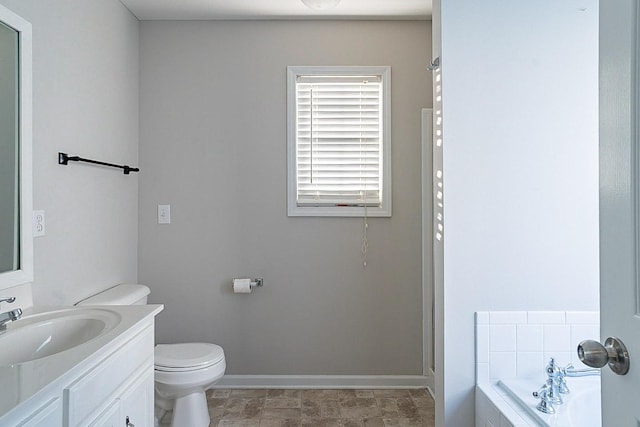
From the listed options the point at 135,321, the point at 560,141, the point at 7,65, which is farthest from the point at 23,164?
the point at 560,141

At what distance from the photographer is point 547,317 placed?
1.87 m

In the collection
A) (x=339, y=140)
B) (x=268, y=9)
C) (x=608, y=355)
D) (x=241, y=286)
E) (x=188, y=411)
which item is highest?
(x=268, y=9)

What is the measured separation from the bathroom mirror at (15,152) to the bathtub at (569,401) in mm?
2002

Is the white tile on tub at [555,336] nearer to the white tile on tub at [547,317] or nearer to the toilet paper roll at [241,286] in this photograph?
the white tile on tub at [547,317]

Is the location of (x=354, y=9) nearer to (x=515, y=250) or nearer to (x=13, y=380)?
(x=515, y=250)

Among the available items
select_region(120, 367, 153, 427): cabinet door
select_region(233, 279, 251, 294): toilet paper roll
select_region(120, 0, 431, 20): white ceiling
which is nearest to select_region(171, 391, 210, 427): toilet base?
select_region(120, 367, 153, 427): cabinet door

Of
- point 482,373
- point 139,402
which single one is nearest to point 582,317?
point 482,373

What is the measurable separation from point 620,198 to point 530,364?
4.30 feet

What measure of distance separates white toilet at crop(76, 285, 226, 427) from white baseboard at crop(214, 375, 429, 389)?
0.55m

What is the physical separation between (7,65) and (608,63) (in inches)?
75.6

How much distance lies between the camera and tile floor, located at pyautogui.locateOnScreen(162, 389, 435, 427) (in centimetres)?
247

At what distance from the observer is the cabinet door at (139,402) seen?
1.44 metres

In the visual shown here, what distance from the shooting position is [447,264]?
73.9 inches

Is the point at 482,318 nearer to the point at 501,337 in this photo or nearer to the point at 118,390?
the point at 501,337
